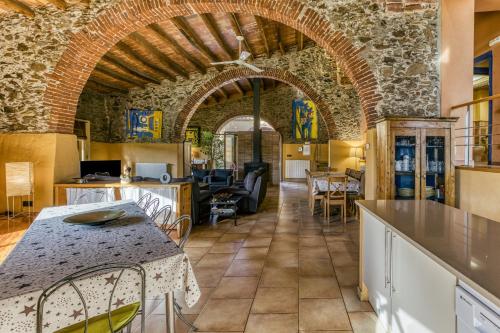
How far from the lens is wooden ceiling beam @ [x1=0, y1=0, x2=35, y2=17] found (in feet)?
13.6

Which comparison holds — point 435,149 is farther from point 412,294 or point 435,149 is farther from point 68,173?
point 68,173

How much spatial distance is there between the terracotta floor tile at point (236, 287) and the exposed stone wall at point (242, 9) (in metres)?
3.06

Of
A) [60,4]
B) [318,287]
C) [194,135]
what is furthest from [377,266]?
[194,135]

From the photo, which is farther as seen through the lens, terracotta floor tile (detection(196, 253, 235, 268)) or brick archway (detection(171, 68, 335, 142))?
brick archway (detection(171, 68, 335, 142))

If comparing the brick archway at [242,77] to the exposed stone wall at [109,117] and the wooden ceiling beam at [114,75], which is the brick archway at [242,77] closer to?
the wooden ceiling beam at [114,75]

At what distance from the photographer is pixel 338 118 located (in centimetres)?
830

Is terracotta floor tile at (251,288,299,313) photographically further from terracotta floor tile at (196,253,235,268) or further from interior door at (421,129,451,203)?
interior door at (421,129,451,203)

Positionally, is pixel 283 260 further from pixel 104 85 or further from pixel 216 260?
pixel 104 85

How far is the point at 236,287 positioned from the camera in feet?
9.22

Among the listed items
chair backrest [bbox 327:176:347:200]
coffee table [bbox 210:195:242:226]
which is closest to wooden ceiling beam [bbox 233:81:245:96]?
coffee table [bbox 210:195:242:226]

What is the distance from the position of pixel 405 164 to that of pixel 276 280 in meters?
2.33

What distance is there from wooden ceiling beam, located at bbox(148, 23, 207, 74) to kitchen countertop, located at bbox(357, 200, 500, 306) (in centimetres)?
515

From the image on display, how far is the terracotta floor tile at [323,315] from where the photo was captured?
2174 millimetres

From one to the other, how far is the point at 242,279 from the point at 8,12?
548 centimetres
